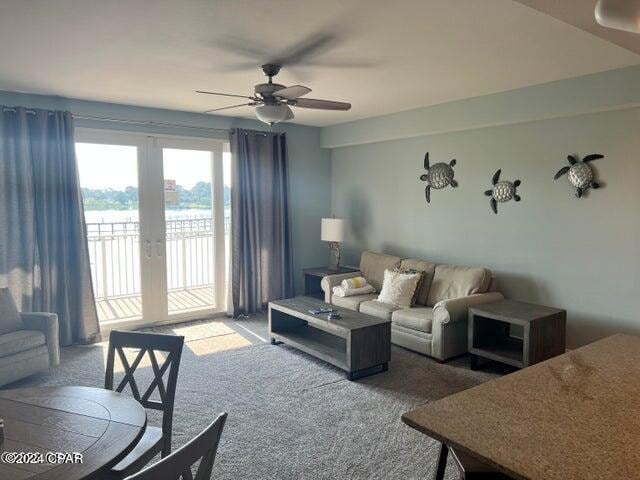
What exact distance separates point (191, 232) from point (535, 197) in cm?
410

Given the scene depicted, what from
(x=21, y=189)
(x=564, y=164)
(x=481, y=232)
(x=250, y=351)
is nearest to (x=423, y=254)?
(x=481, y=232)

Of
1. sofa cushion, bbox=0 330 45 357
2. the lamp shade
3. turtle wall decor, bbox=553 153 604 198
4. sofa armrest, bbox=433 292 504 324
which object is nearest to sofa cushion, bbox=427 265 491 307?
sofa armrest, bbox=433 292 504 324

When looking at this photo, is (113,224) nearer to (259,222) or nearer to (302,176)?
(259,222)

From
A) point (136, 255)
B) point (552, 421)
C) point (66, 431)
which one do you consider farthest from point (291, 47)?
point (136, 255)

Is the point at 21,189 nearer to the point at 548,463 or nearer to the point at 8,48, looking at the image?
the point at 8,48

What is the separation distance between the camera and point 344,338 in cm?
419

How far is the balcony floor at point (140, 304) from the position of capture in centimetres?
539

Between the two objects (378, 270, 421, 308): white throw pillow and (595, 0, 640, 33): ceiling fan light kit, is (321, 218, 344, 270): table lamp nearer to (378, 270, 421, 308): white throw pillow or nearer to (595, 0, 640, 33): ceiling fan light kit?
(378, 270, 421, 308): white throw pillow

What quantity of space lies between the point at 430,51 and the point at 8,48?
287cm

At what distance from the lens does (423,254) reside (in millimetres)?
5504

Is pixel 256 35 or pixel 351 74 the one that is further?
pixel 351 74

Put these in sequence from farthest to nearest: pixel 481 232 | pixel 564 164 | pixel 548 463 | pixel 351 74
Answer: pixel 481 232
pixel 564 164
pixel 351 74
pixel 548 463

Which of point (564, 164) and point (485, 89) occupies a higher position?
point (485, 89)

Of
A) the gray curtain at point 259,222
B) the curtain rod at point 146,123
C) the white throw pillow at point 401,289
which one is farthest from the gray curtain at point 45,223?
the white throw pillow at point 401,289
